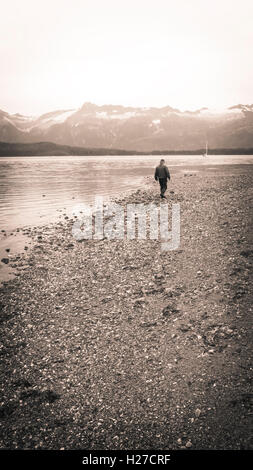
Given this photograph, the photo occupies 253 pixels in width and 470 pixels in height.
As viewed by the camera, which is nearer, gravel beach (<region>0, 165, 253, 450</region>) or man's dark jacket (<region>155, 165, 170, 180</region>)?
gravel beach (<region>0, 165, 253, 450</region>)

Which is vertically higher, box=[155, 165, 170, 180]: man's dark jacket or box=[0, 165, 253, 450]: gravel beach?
box=[155, 165, 170, 180]: man's dark jacket

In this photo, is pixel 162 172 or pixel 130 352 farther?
pixel 162 172

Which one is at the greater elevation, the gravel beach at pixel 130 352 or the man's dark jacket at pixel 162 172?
the man's dark jacket at pixel 162 172

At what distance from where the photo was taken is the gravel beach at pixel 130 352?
4934 mm

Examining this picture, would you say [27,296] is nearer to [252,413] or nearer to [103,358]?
[103,358]

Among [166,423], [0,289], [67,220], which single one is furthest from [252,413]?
[67,220]

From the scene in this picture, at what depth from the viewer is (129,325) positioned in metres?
7.70

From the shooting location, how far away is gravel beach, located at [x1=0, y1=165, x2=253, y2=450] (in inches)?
194

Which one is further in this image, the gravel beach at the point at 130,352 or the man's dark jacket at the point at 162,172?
the man's dark jacket at the point at 162,172

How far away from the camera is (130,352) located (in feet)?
22.0

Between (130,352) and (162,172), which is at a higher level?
(162,172)
